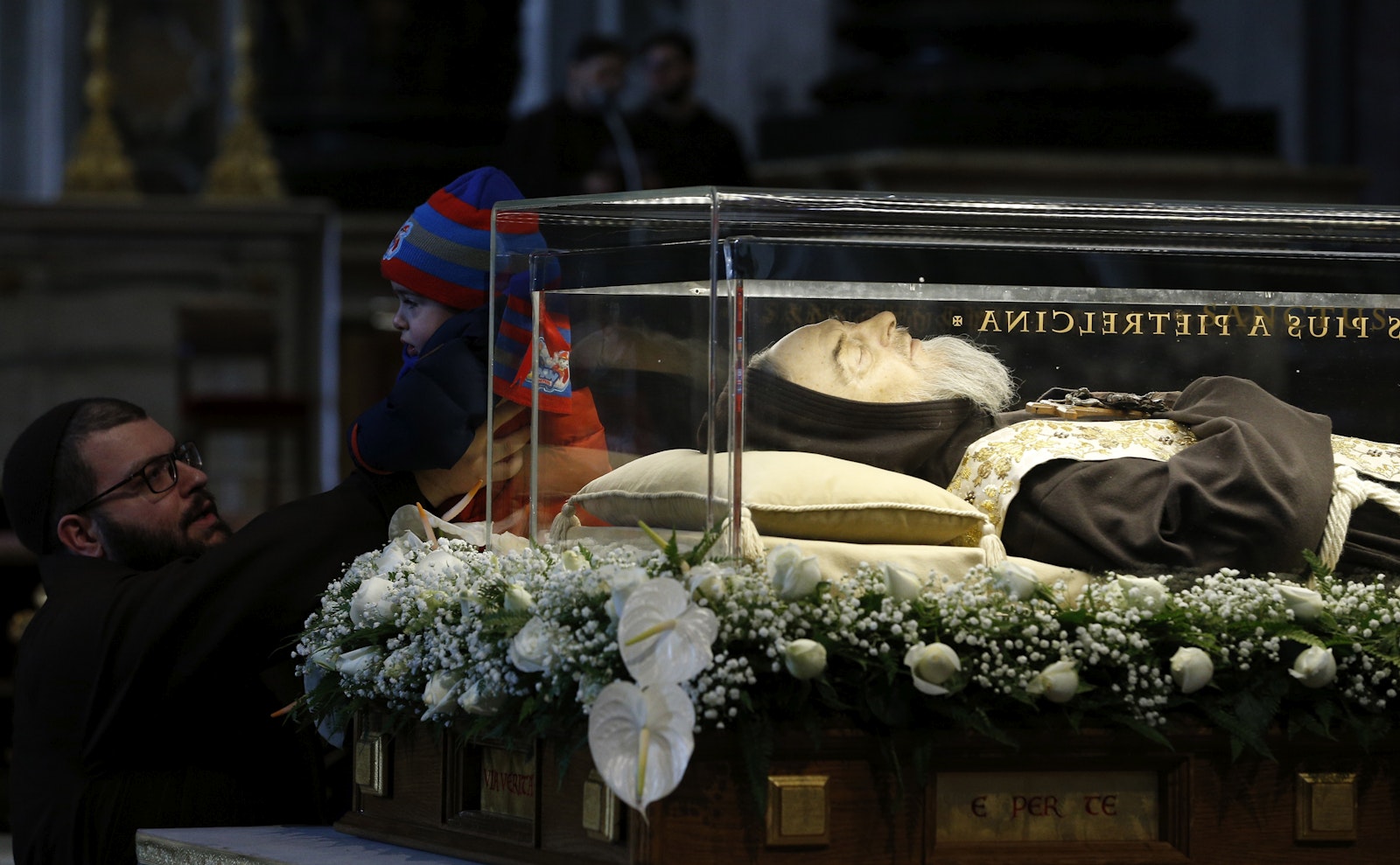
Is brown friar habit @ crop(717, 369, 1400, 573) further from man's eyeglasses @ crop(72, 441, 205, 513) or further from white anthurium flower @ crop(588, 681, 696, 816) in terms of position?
man's eyeglasses @ crop(72, 441, 205, 513)

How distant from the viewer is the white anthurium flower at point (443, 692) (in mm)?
2629

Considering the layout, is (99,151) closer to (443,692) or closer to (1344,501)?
(443,692)

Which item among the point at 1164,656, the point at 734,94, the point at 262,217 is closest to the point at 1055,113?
the point at 734,94

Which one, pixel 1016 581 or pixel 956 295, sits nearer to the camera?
pixel 1016 581

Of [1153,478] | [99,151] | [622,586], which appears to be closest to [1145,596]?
[1153,478]

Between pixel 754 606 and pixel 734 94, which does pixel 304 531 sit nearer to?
pixel 754 606

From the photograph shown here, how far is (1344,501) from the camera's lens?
2.84m

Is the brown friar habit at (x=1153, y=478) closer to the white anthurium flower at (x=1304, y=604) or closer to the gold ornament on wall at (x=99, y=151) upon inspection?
the white anthurium flower at (x=1304, y=604)

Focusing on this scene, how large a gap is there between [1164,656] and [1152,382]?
52 centimetres

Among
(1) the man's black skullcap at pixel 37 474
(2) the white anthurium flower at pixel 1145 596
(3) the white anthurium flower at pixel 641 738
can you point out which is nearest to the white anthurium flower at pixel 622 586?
(3) the white anthurium flower at pixel 641 738

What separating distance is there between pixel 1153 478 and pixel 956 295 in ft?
1.29

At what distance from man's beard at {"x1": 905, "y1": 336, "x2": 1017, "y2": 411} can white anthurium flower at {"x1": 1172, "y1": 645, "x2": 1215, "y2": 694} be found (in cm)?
53

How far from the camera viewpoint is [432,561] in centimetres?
289

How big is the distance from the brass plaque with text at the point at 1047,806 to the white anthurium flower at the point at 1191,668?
5.4 inches
